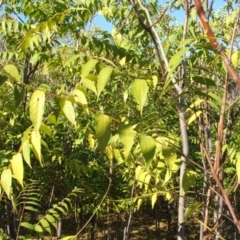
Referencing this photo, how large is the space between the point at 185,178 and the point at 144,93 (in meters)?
0.38

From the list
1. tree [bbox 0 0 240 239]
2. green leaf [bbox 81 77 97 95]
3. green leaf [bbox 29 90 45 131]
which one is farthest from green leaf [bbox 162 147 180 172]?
green leaf [bbox 29 90 45 131]

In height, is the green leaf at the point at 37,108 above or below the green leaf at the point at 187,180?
above

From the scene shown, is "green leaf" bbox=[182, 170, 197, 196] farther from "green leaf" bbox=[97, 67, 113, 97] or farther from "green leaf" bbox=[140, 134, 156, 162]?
"green leaf" bbox=[97, 67, 113, 97]

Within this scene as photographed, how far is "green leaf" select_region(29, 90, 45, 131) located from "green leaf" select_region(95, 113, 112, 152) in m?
0.13

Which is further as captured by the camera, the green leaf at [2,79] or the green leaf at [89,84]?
the green leaf at [89,84]

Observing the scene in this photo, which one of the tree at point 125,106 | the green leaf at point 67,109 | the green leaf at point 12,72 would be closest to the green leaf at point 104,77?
the tree at point 125,106

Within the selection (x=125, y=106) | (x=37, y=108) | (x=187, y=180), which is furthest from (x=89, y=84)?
(x=125, y=106)

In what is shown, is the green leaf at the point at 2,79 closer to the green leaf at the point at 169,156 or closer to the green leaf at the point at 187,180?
the green leaf at the point at 169,156

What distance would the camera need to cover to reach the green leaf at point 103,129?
942 millimetres

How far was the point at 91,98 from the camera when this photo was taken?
5004 millimetres

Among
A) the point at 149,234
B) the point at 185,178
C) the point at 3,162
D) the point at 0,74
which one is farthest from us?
the point at 149,234

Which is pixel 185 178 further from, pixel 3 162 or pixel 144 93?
pixel 3 162

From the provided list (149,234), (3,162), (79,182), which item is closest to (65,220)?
(149,234)

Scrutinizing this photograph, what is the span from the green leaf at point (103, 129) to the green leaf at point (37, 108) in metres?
0.13
